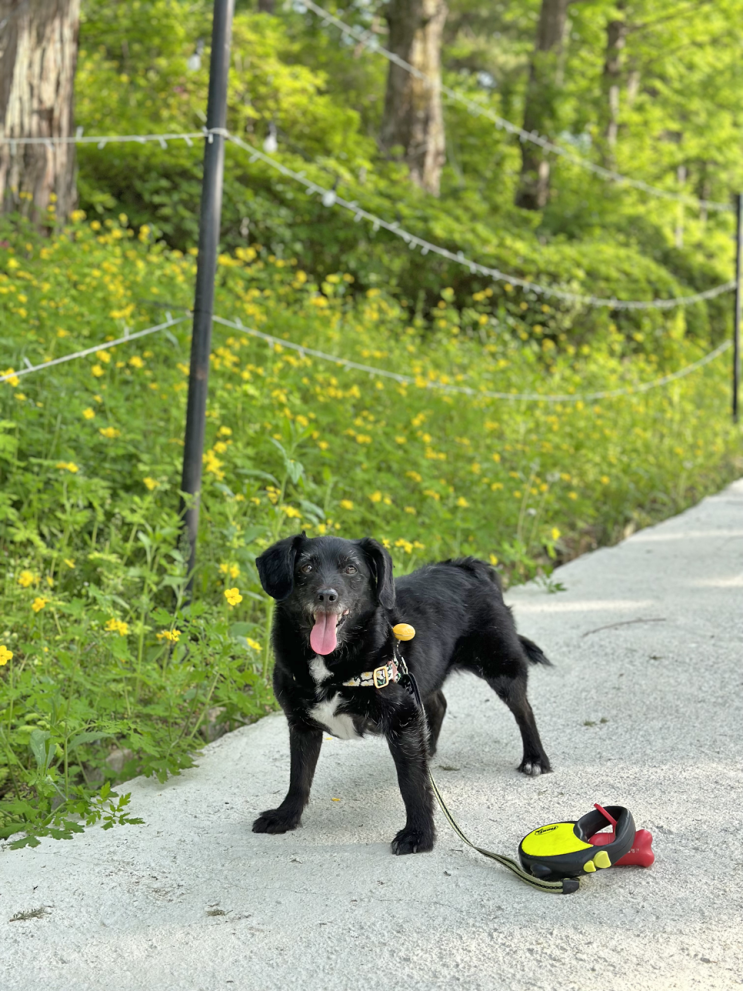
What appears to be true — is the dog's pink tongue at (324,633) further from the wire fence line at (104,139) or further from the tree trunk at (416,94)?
the tree trunk at (416,94)

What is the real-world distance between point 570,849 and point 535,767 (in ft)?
2.59

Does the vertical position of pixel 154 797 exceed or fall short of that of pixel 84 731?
it falls short

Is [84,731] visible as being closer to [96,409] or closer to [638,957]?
[638,957]

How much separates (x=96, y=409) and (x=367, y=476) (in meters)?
1.54

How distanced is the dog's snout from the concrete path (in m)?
0.74

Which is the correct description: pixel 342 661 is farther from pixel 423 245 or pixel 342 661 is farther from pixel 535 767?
pixel 423 245

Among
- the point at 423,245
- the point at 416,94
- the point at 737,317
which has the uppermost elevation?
the point at 416,94

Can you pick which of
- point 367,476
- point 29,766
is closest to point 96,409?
point 367,476

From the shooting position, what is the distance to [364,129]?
65.6ft

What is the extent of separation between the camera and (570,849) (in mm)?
2617

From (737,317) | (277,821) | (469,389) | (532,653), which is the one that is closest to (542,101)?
(737,317)

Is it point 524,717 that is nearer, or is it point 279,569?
point 279,569

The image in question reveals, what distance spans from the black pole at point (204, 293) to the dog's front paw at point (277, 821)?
153 cm

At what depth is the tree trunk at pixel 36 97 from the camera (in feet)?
26.2
